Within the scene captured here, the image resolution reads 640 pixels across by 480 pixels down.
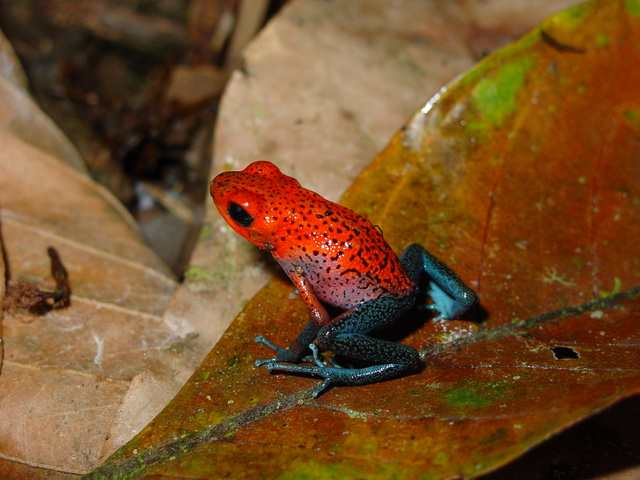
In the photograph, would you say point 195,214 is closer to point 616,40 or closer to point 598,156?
point 598,156

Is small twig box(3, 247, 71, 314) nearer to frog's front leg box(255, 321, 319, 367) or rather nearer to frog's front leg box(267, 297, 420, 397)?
frog's front leg box(255, 321, 319, 367)

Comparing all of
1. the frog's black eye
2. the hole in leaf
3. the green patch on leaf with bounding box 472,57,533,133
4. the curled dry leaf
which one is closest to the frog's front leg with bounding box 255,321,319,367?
the curled dry leaf

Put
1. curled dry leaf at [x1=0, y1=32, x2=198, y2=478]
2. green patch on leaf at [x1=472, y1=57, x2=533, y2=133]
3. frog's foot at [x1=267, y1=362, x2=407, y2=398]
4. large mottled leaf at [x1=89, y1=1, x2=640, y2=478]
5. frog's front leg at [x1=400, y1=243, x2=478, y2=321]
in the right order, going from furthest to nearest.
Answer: green patch on leaf at [x1=472, y1=57, x2=533, y2=133], frog's front leg at [x1=400, y1=243, x2=478, y2=321], frog's foot at [x1=267, y1=362, x2=407, y2=398], curled dry leaf at [x1=0, y1=32, x2=198, y2=478], large mottled leaf at [x1=89, y1=1, x2=640, y2=478]

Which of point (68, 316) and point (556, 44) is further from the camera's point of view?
point (556, 44)

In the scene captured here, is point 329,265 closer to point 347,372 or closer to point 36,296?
point 347,372

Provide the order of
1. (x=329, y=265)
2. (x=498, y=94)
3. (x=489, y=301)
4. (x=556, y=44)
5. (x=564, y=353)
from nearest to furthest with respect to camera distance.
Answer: (x=564, y=353), (x=329, y=265), (x=489, y=301), (x=498, y=94), (x=556, y=44)

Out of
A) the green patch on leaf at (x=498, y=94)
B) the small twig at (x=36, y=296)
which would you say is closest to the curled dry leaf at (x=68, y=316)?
the small twig at (x=36, y=296)

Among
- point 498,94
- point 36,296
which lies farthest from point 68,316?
point 498,94
